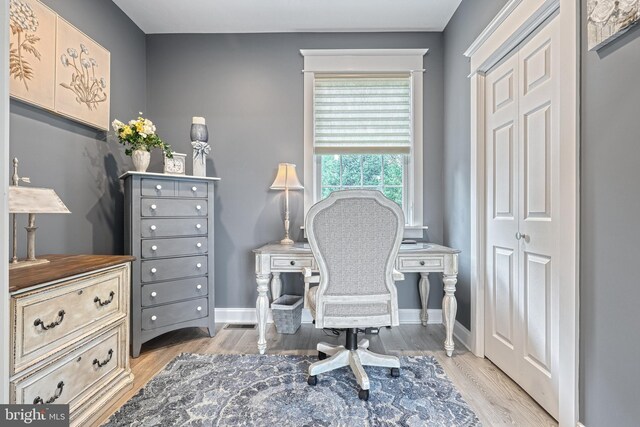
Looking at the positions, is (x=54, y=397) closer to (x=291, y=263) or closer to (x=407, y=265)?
(x=291, y=263)

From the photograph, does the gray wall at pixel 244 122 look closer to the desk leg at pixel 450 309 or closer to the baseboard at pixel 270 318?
the baseboard at pixel 270 318

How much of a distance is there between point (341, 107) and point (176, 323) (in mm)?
2443

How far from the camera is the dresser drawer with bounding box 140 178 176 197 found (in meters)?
2.15

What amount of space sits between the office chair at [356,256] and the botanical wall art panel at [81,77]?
190 centimetres

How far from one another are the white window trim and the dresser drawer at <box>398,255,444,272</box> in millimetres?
644

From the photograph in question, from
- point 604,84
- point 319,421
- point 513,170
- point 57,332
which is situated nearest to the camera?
point 604,84

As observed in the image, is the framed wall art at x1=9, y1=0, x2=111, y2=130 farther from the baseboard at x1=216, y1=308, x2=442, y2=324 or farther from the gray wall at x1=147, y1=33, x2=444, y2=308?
the baseboard at x1=216, y1=308, x2=442, y2=324

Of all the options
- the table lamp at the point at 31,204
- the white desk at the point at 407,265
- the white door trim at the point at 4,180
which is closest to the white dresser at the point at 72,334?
the table lamp at the point at 31,204

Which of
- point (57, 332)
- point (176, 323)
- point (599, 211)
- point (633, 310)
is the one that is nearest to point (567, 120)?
point (599, 211)

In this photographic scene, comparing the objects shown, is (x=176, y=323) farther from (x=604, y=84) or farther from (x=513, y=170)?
(x=604, y=84)

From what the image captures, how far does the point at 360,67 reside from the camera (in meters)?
2.84

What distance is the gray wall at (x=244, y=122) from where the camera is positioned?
2.89 meters

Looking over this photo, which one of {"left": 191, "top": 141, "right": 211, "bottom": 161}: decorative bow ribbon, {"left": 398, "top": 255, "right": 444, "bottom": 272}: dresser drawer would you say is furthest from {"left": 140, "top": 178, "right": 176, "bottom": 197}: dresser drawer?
{"left": 398, "top": 255, "right": 444, "bottom": 272}: dresser drawer

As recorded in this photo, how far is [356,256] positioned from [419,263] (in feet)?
2.56
